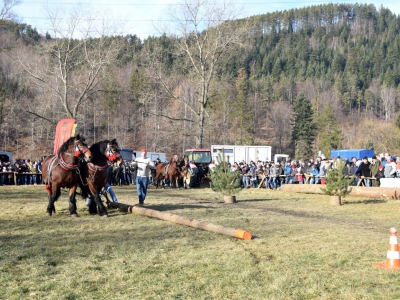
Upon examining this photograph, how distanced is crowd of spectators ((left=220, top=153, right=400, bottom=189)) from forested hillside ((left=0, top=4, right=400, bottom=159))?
11556mm

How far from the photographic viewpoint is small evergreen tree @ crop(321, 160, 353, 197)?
17547 millimetres

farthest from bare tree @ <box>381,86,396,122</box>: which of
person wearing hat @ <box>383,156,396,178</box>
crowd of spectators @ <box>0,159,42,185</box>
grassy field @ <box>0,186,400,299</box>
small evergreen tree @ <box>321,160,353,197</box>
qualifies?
grassy field @ <box>0,186,400,299</box>

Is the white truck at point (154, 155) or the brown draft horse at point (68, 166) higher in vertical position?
the white truck at point (154, 155)

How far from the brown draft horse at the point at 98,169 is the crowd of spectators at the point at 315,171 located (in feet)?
29.9

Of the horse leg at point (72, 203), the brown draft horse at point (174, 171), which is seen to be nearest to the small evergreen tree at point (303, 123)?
the brown draft horse at point (174, 171)

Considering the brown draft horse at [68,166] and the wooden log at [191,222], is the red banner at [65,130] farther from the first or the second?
the wooden log at [191,222]

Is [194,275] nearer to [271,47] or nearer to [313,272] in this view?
[313,272]

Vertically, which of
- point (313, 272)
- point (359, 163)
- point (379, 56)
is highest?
point (379, 56)

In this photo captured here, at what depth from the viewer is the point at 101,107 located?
A: 7881 centimetres

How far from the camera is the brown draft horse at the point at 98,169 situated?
42.0 ft

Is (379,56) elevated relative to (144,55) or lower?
elevated

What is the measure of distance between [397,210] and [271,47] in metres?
151

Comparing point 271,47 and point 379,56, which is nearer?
point 379,56

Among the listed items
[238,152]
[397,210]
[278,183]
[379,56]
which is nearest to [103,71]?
[238,152]
